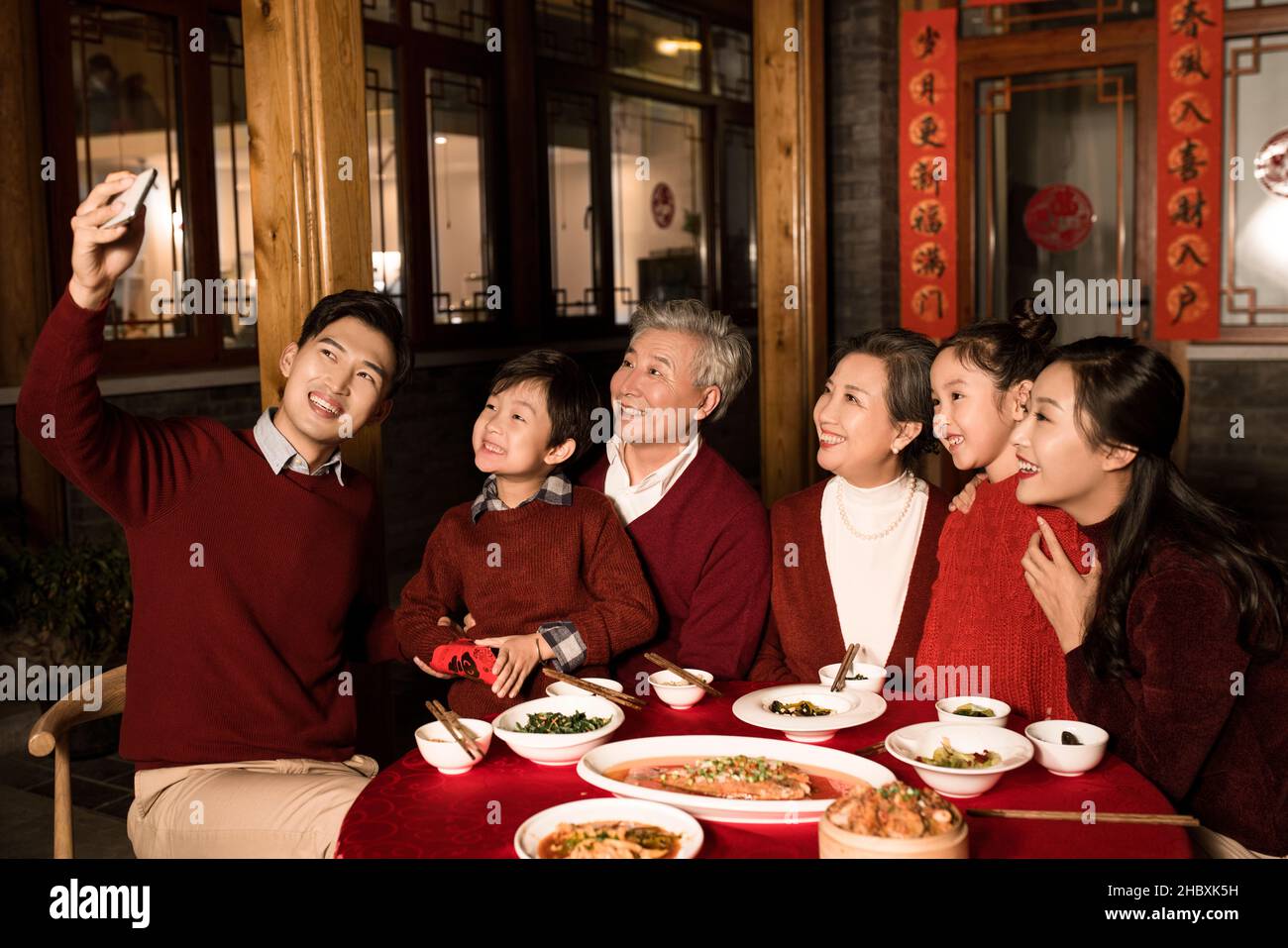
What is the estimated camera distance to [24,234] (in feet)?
18.2

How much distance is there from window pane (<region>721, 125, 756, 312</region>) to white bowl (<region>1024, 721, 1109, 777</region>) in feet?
30.1

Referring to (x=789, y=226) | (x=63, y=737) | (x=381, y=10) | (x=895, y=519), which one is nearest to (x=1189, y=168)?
(x=789, y=226)

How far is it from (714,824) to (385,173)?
665cm

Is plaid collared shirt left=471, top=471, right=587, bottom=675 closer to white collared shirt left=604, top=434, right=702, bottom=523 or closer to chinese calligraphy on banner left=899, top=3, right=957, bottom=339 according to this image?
white collared shirt left=604, top=434, right=702, bottom=523

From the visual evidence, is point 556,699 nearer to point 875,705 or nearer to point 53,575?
point 875,705

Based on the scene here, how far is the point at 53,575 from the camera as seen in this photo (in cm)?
475

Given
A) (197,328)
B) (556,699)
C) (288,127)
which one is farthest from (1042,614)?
(197,328)

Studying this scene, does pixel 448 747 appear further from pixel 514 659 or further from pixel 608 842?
pixel 514 659

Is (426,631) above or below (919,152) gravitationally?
below

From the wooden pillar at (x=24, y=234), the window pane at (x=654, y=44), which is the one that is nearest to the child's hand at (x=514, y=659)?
the wooden pillar at (x=24, y=234)

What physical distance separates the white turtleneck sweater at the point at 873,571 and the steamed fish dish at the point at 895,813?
118cm

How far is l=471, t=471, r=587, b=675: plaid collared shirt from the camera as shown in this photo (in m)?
2.60

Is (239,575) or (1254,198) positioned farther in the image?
(1254,198)

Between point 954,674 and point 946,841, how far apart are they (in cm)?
104
